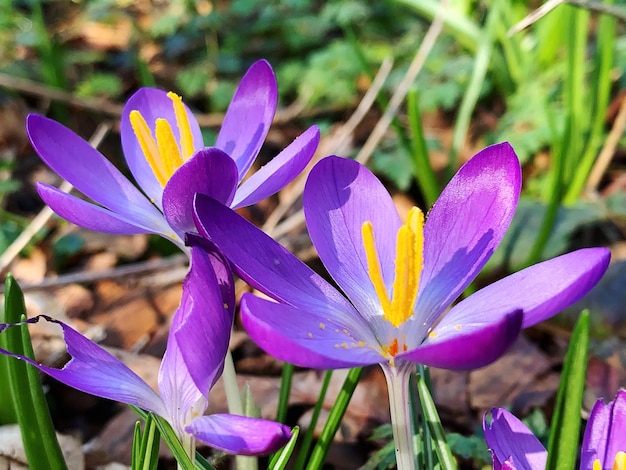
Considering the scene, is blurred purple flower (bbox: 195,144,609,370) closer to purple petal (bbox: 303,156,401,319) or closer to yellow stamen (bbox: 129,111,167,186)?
purple petal (bbox: 303,156,401,319)

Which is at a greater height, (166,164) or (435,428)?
(166,164)

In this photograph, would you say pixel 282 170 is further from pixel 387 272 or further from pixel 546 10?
pixel 546 10

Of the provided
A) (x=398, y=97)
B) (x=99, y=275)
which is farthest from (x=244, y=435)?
(x=398, y=97)

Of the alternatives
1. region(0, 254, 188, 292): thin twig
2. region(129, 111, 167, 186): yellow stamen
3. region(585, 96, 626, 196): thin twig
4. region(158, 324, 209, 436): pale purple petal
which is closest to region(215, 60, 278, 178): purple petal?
region(129, 111, 167, 186): yellow stamen

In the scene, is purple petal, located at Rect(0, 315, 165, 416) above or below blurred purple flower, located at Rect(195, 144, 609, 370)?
below

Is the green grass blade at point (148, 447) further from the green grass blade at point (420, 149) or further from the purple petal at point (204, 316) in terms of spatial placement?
the green grass blade at point (420, 149)
